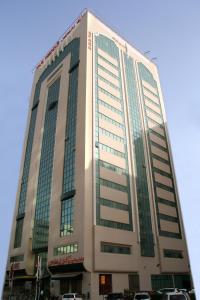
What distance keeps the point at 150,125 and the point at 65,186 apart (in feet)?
120

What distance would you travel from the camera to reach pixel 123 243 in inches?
2190

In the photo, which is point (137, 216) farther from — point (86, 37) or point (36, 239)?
point (86, 37)

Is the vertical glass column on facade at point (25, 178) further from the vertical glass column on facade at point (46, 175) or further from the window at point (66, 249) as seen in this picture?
the window at point (66, 249)

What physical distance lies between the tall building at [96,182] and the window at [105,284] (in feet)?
0.54

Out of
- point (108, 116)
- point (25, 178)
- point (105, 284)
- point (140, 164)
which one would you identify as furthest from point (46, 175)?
point (105, 284)

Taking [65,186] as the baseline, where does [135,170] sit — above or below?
above

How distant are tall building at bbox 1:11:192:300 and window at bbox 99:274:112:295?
165 mm

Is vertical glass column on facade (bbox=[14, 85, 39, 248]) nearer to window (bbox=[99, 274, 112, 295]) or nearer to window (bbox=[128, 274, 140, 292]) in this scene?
window (bbox=[99, 274, 112, 295])

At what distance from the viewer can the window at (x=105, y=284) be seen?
49.3 metres

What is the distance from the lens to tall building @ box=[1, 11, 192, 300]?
2084 inches

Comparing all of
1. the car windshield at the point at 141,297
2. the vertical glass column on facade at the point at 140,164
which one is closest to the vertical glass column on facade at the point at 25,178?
the vertical glass column on facade at the point at 140,164

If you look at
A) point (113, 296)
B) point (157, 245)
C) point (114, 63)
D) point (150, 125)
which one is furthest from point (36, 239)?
point (114, 63)

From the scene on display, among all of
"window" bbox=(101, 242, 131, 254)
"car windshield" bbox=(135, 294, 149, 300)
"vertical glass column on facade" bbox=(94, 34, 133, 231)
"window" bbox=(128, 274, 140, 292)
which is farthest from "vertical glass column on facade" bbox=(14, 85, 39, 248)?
"car windshield" bbox=(135, 294, 149, 300)

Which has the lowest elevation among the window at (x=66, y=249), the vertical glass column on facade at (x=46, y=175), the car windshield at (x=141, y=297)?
the car windshield at (x=141, y=297)
